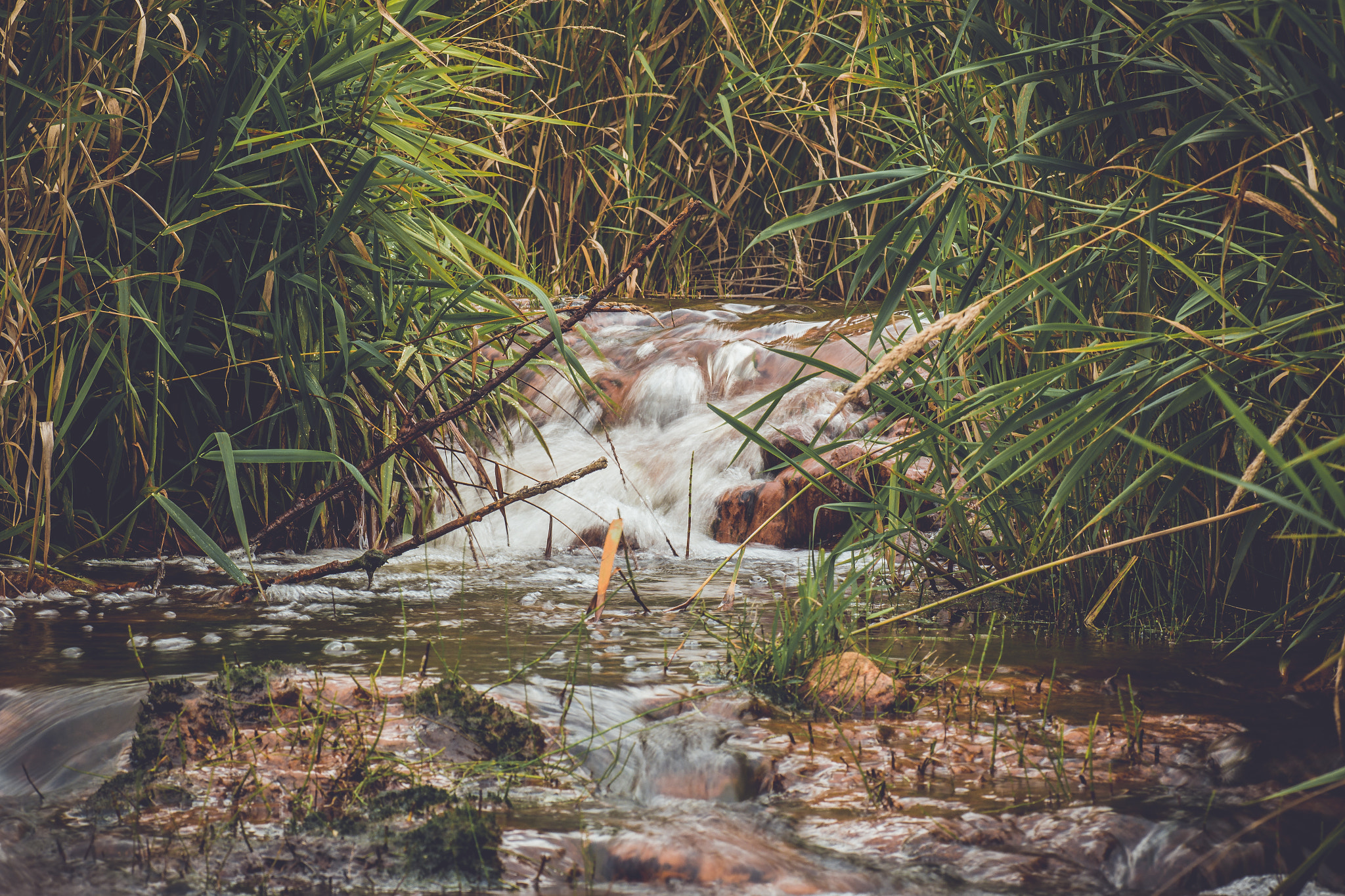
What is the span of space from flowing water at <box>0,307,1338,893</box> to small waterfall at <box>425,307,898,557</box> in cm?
86

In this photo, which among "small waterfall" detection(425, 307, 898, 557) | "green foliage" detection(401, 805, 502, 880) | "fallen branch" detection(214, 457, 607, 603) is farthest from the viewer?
"small waterfall" detection(425, 307, 898, 557)

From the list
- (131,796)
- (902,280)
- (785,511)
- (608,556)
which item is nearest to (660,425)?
(785,511)

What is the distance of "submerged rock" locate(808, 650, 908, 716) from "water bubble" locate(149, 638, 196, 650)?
1.37 m

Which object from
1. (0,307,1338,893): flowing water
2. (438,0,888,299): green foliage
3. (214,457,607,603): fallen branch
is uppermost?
(438,0,888,299): green foliage

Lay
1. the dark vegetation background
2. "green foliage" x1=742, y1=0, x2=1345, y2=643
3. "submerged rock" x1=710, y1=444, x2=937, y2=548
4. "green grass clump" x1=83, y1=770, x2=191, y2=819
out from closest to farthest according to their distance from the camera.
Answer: "green grass clump" x1=83, y1=770, x2=191, y2=819 → "green foliage" x1=742, y1=0, x2=1345, y2=643 → the dark vegetation background → "submerged rock" x1=710, y1=444, x2=937, y2=548

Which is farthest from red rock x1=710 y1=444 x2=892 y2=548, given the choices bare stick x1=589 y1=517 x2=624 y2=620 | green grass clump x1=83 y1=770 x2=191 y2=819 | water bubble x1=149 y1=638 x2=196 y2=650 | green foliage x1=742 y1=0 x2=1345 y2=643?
green grass clump x1=83 y1=770 x2=191 y2=819

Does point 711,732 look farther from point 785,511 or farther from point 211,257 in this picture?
point 785,511

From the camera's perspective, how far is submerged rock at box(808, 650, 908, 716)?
2.17 m

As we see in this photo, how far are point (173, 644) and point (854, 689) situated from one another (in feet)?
4.89

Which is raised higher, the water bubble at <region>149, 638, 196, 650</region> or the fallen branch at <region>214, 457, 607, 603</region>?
the fallen branch at <region>214, 457, 607, 603</region>

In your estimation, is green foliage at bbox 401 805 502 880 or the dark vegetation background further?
the dark vegetation background

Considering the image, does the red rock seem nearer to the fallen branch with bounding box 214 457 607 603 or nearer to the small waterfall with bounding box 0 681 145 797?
the fallen branch with bounding box 214 457 607 603

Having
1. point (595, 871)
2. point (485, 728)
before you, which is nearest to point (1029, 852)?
point (595, 871)

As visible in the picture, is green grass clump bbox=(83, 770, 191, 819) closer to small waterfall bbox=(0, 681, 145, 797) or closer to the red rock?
small waterfall bbox=(0, 681, 145, 797)
